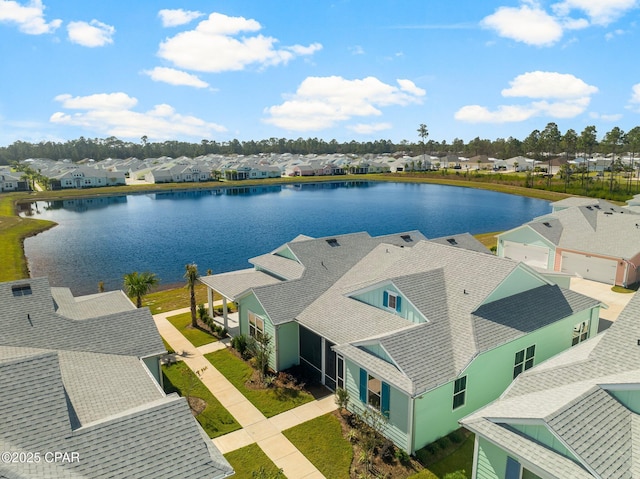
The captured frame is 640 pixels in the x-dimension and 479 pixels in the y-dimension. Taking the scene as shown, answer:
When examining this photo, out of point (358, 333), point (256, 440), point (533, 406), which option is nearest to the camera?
point (533, 406)

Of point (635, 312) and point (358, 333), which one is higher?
point (635, 312)

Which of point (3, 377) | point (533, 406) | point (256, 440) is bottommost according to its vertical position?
point (256, 440)

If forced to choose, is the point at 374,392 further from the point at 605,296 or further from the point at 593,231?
the point at 593,231

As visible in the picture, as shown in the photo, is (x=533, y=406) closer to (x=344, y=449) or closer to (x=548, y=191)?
(x=344, y=449)

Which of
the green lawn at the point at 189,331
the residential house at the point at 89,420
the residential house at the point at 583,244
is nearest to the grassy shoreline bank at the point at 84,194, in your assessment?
the green lawn at the point at 189,331

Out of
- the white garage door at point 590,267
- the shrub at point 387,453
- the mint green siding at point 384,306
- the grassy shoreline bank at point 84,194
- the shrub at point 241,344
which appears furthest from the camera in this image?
the grassy shoreline bank at point 84,194

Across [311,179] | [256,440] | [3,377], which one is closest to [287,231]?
[256,440]

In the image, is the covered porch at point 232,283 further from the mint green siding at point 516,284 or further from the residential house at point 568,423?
the residential house at point 568,423
